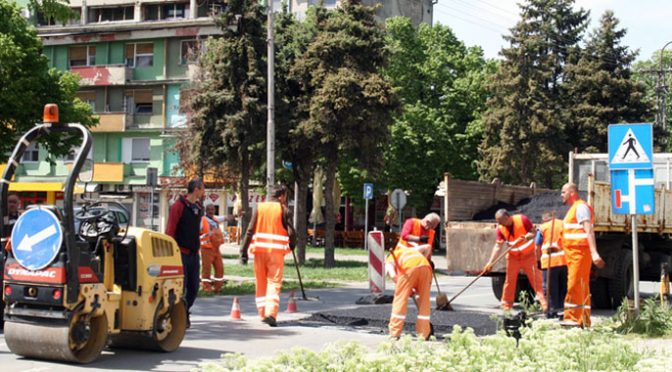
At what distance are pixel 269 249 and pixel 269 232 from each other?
0.81 feet

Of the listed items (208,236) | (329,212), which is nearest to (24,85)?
(329,212)

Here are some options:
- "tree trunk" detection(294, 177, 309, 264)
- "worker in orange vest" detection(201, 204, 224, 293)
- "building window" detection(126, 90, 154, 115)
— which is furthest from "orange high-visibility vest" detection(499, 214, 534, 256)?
"building window" detection(126, 90, 154, 115)

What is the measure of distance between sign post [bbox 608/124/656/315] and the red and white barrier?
6.11 metres

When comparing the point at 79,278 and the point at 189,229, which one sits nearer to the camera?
the point at 79,278

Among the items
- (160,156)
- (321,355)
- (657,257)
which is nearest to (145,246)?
(321,355)

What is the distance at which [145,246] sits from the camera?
9562 millimetres

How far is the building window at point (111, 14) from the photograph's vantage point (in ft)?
197

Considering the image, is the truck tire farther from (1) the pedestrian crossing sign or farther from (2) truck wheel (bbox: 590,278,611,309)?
(1) the pedestrian crossing sign

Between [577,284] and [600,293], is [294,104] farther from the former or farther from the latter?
[577,284]

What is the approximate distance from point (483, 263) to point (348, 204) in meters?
39.2

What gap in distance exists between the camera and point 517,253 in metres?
14.9

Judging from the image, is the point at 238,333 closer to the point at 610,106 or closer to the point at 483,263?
the point at 483,263

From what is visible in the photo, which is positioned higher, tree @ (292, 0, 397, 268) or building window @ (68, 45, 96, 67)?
building window @ (68, 45, 96, 67)

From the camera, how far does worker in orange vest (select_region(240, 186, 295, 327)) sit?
12766 mm
